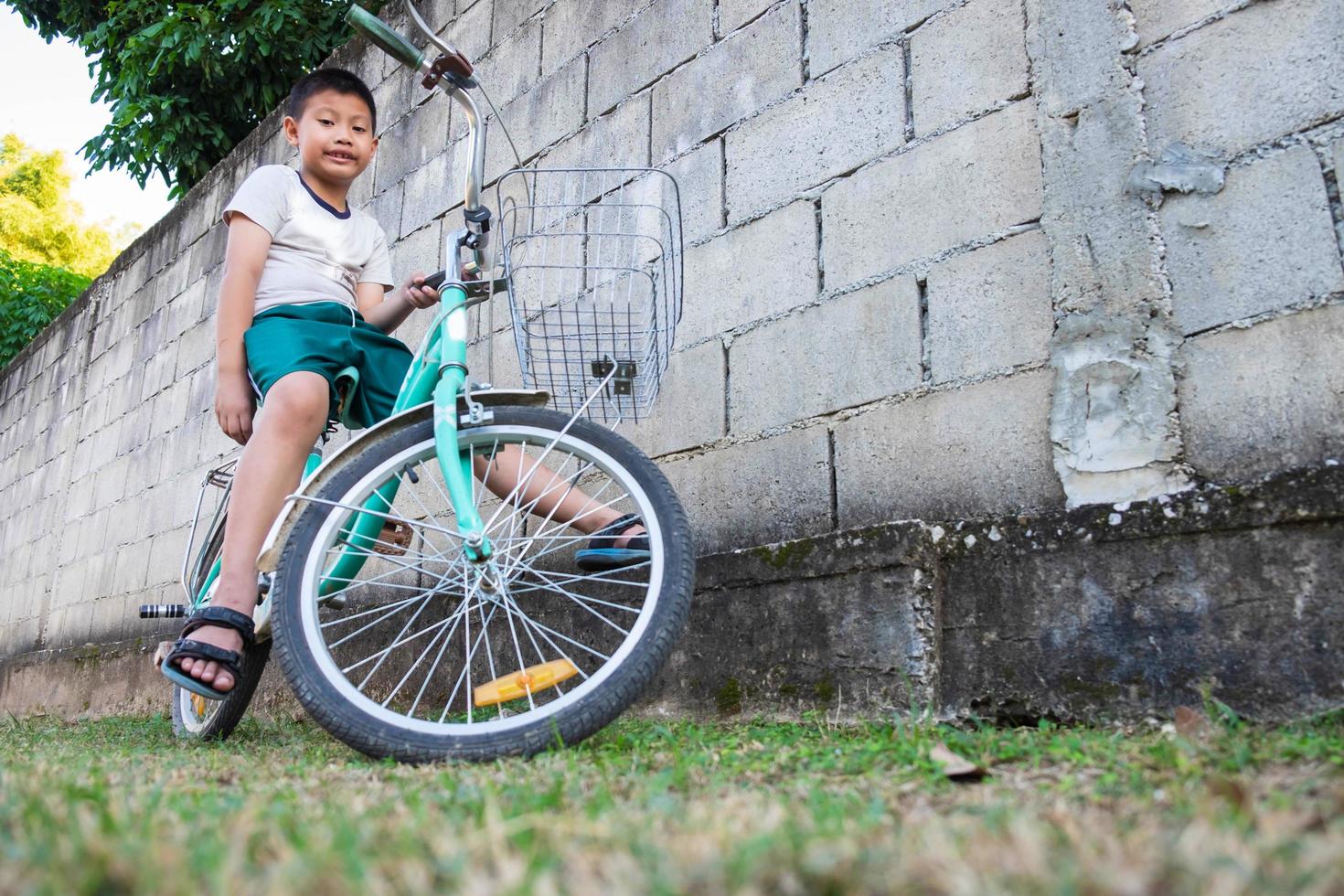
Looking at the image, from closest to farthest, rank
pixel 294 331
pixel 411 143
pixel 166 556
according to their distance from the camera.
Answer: pixel 294 331 → pixel 411 143 → pixel 166 556

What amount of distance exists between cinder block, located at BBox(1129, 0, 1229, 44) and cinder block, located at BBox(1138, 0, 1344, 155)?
0.03m

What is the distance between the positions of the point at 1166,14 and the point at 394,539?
179 centimetres

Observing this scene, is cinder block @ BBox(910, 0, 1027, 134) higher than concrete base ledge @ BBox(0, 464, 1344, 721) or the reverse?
higher

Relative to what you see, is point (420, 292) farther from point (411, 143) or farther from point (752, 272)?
point (411, 143)

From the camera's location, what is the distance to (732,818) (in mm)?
947

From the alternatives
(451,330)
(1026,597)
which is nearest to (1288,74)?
(1026,597)

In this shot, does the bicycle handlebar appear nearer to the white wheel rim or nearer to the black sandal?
the white wheel rim

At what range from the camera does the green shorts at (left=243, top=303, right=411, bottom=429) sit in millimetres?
2107

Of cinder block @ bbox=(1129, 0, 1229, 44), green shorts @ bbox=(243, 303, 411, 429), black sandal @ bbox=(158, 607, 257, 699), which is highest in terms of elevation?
cinder block @ bbox=(1129, 0, 1229, 44)

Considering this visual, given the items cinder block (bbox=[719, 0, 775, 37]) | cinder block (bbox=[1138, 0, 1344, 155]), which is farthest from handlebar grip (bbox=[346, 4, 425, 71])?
cinder block (bbox=[1138, 0, 1344, 155])

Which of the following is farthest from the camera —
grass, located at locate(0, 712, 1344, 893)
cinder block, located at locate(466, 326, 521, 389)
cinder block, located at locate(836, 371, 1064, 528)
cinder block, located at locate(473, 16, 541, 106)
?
cinder block, located at locate(473, 16, 541, 106)

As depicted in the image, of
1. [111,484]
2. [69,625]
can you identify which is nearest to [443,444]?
[111,484]

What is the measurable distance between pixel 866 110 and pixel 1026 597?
114 centimetres

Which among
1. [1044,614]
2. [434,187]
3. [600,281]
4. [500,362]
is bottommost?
[1044,614]
